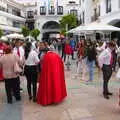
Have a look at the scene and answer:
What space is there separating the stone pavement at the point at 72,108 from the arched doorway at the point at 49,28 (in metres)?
74.2

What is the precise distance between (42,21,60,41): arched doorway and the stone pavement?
7419cm

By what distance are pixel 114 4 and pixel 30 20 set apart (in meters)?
57.1

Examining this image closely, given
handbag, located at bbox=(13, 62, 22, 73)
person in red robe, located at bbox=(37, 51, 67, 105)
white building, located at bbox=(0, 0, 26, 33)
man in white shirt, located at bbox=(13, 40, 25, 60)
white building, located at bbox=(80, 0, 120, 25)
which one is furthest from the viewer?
white building, located at bbox=(0, 0, 26, 33)

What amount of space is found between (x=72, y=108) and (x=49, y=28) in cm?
7833

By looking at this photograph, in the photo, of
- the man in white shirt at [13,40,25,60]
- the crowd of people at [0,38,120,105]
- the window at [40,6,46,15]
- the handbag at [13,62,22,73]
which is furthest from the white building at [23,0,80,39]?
the handbag at [13,62,22,73]

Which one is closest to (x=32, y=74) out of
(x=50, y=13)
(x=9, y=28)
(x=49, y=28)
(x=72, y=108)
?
(x=72, y=108)

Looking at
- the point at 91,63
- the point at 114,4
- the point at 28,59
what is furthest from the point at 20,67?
the point at 114,4

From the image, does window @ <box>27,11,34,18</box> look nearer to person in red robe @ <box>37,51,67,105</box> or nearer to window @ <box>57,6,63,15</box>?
window @ <box>57,6,63,15</box>

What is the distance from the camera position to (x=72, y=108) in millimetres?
9992

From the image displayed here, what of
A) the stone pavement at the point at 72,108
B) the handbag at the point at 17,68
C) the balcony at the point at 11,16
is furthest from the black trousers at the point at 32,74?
the balcony at the point at 11,16

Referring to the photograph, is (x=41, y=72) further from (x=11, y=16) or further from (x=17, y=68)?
(x=11, y=16)

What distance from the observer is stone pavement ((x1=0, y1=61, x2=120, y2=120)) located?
29.8 feet

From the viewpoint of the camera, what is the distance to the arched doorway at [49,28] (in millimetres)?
86500

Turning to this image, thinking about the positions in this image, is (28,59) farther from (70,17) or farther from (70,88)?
(70,17)
